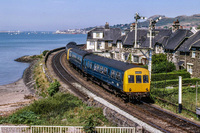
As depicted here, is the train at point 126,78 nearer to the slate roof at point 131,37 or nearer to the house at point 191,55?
the house at point 191,55

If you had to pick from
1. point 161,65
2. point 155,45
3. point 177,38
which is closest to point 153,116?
point 161,65

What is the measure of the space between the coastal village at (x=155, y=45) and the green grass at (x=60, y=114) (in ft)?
27.8

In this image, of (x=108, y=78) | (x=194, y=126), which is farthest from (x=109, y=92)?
(x=194, y=126)

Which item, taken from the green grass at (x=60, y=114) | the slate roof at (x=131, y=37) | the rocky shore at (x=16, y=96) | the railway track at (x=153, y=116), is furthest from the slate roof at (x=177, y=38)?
the rocky shore at (x=16, y=96)

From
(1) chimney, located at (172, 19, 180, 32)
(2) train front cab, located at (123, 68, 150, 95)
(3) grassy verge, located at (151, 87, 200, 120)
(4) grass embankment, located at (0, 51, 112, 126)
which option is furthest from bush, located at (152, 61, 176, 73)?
(4) grass embankment, located at (0, 51, 112, 126)

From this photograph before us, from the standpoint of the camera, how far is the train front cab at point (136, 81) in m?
20.3

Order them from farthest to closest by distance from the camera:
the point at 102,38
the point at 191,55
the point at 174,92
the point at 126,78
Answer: the point at 102,38 → the point at 191,55 → the point at 174,92 → the point at 126,78

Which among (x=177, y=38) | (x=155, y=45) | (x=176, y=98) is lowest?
(x=176, y=98)

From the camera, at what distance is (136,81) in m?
20.5

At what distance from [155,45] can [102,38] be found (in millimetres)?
19488

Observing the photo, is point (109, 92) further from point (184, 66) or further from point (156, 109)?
point (184, 66)

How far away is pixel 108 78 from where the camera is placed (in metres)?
23.9

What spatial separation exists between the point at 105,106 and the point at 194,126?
6.33m

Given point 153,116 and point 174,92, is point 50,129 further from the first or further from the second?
point 174,92
